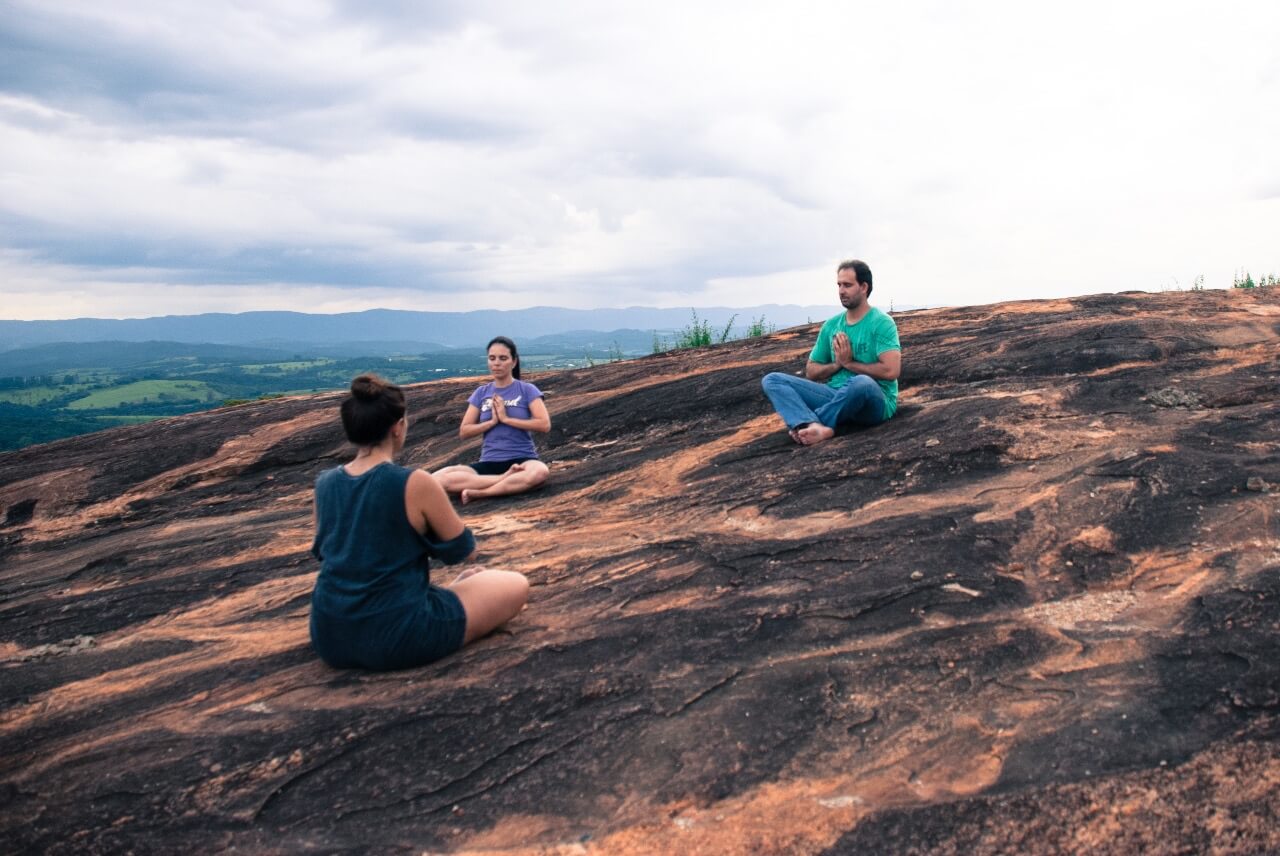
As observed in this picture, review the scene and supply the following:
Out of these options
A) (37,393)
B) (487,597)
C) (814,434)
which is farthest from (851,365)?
(37,393)

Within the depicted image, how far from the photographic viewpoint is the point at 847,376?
9.08 metres

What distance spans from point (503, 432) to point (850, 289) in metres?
4.08

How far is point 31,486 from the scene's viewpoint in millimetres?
12914

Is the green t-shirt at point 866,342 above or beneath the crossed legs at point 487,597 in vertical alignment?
above

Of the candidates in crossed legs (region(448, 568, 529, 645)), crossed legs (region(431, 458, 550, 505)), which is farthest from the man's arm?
crossed legs (region(448, 568, 529, 645))

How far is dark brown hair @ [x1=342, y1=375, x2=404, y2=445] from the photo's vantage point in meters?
4.82

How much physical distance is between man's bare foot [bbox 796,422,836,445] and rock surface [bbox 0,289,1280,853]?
0.76ft

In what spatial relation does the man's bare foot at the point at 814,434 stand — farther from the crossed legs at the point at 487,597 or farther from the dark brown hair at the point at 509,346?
the crossed legs at the point at 487,597

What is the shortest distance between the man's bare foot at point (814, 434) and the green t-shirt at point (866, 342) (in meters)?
0.59

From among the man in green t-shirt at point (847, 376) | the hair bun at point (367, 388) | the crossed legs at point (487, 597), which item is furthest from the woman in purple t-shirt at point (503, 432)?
the hair bun at point (367, 388)

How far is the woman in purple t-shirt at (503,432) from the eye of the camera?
30.8 ft

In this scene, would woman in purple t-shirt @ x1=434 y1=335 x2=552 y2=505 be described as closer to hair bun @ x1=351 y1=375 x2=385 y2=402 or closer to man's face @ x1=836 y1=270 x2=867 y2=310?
man's face @ x1=836 y1=270 x2=867 y2=310

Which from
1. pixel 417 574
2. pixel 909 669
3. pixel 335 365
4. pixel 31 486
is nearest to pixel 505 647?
pixel 417 574

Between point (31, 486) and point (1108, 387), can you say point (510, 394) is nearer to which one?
point (1108, 387)
